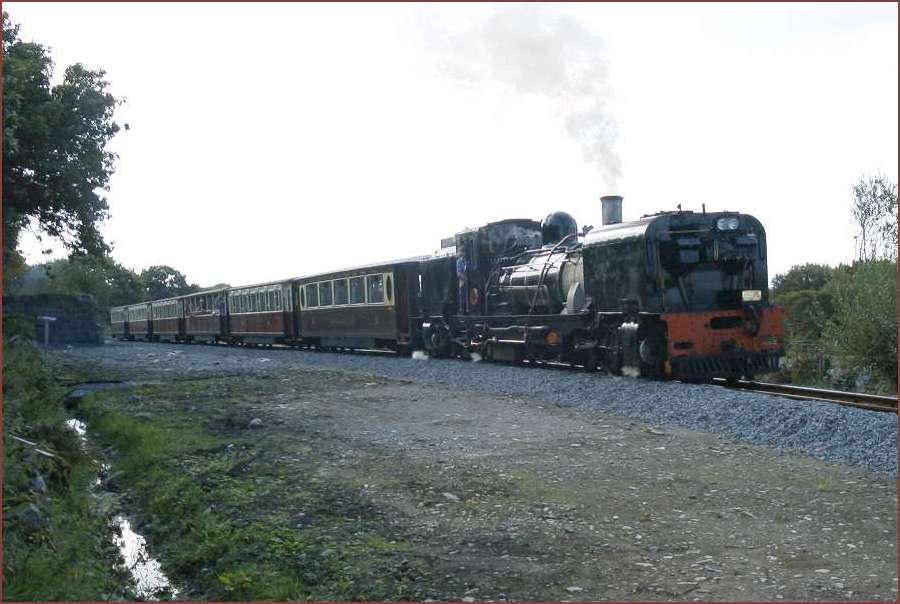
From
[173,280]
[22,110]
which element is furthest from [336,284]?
[173,280]

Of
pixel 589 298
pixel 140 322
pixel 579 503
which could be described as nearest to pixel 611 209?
pixel 589 298

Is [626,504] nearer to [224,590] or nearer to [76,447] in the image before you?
[224,590]

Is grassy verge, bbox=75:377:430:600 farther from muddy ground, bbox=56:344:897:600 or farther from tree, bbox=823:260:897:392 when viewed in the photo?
tree, bbox=823:260:897:392

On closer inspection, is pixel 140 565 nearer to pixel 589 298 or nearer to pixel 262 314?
pixel 589 298

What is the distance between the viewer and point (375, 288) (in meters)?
26.0

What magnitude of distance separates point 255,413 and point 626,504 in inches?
303

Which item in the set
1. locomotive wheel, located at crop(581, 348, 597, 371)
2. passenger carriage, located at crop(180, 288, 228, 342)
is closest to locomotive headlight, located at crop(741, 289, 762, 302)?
locomotive wheel, located at crop(581, 348, 597, 371)

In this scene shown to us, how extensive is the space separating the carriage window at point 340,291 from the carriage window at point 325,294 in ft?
1.98

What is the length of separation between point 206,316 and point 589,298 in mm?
32630

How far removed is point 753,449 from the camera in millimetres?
8664

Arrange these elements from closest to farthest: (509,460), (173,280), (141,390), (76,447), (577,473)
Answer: (577,473), (509,460), (76,447), (141,390), (173,280)

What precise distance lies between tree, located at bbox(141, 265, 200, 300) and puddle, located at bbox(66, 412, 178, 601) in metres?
105

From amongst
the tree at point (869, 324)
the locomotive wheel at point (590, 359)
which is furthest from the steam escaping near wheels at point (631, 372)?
the tree at point (869, 324)

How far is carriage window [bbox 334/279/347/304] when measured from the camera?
2817 centimetres
